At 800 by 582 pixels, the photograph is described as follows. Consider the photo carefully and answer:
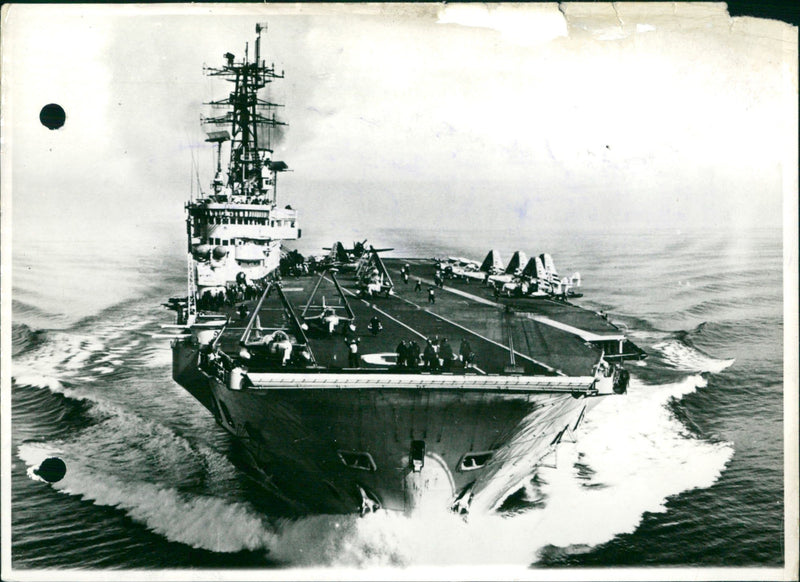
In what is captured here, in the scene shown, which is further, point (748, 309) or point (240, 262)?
point (240, 262)

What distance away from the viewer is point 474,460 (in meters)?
8.38

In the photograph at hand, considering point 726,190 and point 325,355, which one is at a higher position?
point 726,190

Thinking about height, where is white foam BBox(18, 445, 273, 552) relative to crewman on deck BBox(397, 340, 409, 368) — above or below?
below

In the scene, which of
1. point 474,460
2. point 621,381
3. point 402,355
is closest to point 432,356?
point 402,355

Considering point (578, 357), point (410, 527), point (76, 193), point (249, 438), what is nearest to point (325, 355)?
point (249, 438)

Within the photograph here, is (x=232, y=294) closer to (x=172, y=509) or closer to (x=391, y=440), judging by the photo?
(x=172, y=509)

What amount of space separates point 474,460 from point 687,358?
4032 mm

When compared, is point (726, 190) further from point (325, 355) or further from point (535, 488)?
point (325, 355)

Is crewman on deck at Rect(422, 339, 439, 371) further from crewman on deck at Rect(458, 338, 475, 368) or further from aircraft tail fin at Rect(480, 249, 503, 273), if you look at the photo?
aircraft tail fin at Rect(480, 249, 503, 273)

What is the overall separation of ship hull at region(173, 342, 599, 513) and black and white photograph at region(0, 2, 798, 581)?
39mm

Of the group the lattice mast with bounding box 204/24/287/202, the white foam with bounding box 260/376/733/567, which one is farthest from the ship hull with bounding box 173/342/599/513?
the lattice mast with bounding box 204/24/287/202

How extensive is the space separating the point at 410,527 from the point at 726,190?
5.95 m

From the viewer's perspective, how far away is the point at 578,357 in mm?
9117

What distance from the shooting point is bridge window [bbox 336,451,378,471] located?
8.19 metres
